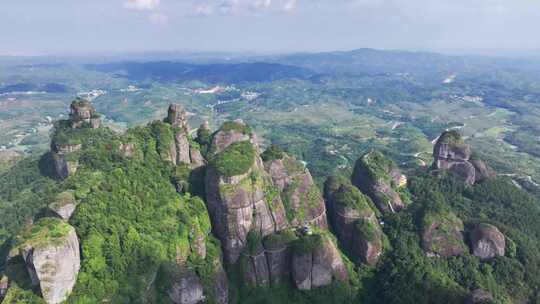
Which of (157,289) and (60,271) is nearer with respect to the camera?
(60,271)

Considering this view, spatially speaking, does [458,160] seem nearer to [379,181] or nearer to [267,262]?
[379,181]

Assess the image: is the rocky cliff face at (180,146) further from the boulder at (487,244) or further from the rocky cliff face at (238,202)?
the boulder at (487,244)

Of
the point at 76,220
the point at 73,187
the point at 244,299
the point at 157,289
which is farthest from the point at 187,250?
the point at 73,187

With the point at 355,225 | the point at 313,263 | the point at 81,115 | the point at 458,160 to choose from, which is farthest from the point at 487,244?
the point at 81,115

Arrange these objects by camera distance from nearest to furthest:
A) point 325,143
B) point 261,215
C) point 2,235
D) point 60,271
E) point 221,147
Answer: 1. point 60,271
2. point 261,215
3. point 221,147
4. point 2,235
5. point 325,143

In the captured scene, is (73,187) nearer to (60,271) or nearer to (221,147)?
(60,271)

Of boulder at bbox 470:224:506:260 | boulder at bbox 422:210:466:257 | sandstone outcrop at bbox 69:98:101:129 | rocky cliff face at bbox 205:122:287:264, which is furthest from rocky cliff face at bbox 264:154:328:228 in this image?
sandstone outcrop at bbox 69:98:101:129

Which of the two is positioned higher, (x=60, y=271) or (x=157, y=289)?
(x=60, y=271)
